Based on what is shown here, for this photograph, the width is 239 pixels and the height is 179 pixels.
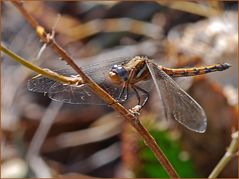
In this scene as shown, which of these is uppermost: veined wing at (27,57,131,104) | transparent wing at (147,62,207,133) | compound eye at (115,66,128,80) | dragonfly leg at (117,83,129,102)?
veined wing at (27,57,131,104)

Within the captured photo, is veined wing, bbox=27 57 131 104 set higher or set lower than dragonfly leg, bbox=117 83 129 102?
higher

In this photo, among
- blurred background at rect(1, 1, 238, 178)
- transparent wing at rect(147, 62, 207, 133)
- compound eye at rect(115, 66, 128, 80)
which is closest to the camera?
transparent wing at rect(147, 62, 207, 133)

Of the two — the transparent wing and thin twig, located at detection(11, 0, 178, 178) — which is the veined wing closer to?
the transparent wing

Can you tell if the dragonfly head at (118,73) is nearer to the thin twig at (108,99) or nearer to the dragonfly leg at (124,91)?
the dragonfly leg at (124,91)

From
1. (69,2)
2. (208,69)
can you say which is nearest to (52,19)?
(69,2)

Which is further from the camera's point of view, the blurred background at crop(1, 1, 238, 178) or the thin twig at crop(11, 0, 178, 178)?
the blurred background at crop(1, 1, 238, 178)

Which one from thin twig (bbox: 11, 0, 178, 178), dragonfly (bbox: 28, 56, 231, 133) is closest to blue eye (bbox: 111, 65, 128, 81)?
dragonfly (bbox: 28, 56, 231, 133)

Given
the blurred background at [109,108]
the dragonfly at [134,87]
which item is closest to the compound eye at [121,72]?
the dragonfly at [134,87]
